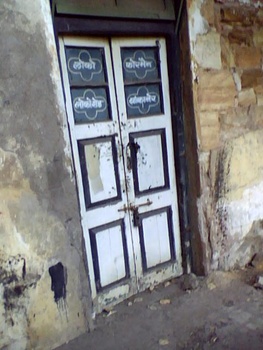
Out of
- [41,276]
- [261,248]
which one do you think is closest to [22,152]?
[41,276]

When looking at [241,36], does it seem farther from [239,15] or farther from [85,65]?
[85,65]

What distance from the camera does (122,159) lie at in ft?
9.53

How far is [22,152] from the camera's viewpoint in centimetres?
216

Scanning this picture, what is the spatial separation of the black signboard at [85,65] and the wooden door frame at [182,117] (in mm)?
119

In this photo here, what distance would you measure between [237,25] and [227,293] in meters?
2.28

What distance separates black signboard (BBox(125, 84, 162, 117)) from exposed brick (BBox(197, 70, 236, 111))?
0.34 metres

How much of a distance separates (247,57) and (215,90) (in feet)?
1.61

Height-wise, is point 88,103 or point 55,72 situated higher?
point 55,72

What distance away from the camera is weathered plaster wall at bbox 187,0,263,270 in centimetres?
300

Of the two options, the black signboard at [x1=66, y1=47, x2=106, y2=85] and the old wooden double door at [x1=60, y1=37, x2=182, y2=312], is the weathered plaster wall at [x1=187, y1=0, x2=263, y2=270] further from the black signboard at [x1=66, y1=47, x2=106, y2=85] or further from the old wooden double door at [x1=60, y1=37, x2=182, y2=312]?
the black signboard at [x1=66, y1=47, x2=106, y2=85]

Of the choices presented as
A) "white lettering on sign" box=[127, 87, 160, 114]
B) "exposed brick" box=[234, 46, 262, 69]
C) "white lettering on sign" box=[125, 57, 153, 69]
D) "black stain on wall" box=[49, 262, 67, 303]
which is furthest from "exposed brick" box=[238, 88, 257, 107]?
"black stain on wall" box=[49, 262, 67, 303]

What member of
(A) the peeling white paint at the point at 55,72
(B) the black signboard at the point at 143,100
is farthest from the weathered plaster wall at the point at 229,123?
(A) the peeling white paint at the point at 55,72

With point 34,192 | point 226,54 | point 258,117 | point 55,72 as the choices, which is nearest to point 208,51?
point 226,54

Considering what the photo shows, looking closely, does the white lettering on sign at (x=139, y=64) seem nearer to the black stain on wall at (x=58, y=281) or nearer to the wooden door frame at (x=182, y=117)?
the wooden door frame at (x=182, y=117)
